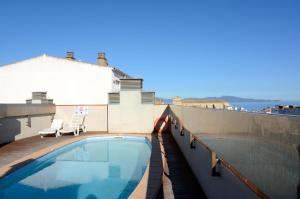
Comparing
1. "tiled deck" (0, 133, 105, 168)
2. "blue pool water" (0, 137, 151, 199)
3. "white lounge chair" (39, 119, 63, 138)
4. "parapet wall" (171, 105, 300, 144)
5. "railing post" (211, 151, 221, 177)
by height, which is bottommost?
"blue pool water" (0, 137, 151, 199)

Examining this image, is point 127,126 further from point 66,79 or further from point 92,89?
point 66,79

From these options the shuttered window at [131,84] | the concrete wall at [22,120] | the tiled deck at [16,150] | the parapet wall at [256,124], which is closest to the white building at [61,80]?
the concrete wall at [22,120]

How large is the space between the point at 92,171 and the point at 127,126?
24.7 ft

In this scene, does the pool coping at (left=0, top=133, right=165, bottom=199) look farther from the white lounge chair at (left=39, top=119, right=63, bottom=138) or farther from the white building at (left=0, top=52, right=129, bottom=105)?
the white building at (left=0, top=52, right=129, bottom=105)

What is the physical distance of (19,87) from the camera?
2328 cm

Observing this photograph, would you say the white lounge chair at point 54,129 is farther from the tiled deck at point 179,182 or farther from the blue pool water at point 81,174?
the tiled deck at point 179,182

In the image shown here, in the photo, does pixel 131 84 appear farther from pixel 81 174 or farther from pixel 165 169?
pixel 165 169

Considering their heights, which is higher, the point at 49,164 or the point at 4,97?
the point at 4,97

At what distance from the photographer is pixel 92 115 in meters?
18.3

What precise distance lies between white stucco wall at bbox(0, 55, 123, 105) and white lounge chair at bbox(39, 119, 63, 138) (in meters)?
5.78

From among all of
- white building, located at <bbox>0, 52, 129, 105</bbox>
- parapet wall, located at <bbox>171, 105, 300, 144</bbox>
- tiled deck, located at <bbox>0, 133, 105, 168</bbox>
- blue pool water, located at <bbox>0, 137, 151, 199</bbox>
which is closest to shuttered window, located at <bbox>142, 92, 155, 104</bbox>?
blue pool water, located at <bbox>0, 137, 151, 199</bbox>

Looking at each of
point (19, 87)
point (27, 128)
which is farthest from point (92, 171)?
point (19, 87)

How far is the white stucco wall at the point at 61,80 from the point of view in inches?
898

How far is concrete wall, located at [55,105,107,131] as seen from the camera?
1820 centimetres
